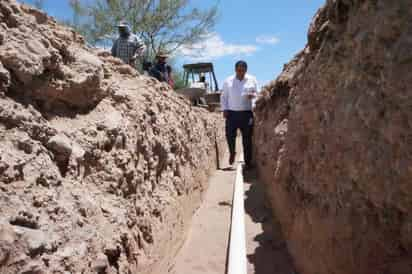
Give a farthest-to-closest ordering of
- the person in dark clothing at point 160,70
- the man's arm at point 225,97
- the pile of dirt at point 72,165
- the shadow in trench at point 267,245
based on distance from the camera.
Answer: the person in dark clothing at point 160,70
the man's arm at point 225,97
the shadow in trench at point 267,245
the pile of dirt at point 72,165

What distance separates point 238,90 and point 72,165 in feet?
13.4

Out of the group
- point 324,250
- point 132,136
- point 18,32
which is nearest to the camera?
point 18,32

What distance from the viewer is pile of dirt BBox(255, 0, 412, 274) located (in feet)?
4.54

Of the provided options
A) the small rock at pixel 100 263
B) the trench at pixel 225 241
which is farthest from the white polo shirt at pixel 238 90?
the small rock at pixel 100 263

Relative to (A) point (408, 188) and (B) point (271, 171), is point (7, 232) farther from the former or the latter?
(B) point (271, 171)

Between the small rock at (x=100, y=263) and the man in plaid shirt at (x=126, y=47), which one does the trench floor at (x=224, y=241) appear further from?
the man in plaid shirt at (x=126, y=47)

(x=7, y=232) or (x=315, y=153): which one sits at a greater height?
(x=315, y=153)

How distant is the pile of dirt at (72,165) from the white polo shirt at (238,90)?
2709 mm

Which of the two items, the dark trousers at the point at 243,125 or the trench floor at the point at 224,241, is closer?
the trench floor at the point at 224,241

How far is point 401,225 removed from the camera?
139cm

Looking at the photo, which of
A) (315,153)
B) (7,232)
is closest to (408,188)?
(315,153)

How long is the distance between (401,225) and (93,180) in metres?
1.53

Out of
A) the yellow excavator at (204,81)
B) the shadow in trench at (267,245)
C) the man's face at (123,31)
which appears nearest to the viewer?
the shadow in trench at (267,245)

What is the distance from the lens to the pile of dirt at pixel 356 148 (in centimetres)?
138
